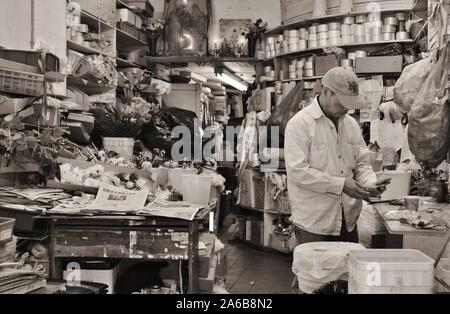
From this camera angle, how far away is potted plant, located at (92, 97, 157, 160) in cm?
543

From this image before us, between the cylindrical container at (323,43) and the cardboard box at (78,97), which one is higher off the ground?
the cylindrical container at (323,43)

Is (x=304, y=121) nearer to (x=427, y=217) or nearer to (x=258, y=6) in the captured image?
(x=427, y=217)

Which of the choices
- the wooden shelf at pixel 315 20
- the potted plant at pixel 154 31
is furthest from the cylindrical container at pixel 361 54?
the potted plant at pixel 154 31

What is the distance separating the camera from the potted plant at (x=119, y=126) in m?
5.43

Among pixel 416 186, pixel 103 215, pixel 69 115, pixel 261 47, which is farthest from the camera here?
pixel 261 47

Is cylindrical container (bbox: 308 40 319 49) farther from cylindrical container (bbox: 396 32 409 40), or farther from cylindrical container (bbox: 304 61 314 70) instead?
cylindrical container (bbox: 396 32 409 40)

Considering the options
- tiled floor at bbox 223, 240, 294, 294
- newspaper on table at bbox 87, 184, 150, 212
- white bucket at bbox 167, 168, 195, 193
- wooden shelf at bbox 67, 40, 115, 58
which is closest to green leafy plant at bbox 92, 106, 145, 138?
wooden shelf at bbox 67, 40, 115, 58

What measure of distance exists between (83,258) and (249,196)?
4072mm

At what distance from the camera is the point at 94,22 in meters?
6.15

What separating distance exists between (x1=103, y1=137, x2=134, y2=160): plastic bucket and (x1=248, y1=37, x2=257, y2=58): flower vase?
10.1 feet

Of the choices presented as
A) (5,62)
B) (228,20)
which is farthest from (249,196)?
(5,62)

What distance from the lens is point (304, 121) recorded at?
3.44 meters

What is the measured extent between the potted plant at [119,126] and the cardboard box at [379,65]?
103 inches

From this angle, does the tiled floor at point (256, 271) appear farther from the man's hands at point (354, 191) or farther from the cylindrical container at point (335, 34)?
the cylindrical container at point (335, 34)
